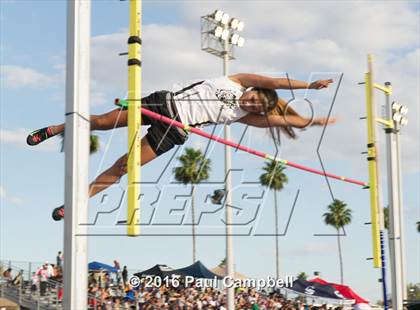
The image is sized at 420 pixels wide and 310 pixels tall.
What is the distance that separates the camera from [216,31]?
13.8 meters

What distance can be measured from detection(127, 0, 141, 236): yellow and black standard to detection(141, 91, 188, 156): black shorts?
0.89 meters

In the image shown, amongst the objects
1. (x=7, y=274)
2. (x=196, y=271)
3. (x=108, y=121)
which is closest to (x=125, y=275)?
(x=7, y=274)

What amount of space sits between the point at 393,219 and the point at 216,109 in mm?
5765

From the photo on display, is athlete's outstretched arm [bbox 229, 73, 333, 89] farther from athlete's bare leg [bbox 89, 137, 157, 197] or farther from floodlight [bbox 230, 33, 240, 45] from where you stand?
floodlight [bbox 230, 33, 240, 45]

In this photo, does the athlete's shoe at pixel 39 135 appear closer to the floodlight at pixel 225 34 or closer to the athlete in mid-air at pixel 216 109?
the athlete in mid-air at pixel 216 109

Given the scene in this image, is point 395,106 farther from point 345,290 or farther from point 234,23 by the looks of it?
point 345,290

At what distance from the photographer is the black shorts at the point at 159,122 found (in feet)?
21.1

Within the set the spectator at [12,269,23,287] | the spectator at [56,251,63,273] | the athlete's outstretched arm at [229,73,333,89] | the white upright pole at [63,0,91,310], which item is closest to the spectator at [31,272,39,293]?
the spectator at [12,269,23,287]

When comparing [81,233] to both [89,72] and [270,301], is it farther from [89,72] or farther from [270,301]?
[270,301]

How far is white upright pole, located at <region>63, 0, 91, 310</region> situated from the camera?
504 centimetres

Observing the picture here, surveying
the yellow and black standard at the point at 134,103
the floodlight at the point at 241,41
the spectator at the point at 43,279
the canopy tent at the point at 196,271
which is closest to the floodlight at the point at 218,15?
the floodlight at the point at 241,41

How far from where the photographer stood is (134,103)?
548cm

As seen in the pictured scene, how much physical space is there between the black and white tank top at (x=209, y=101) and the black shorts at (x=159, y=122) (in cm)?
8

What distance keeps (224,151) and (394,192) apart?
11.1 ft
